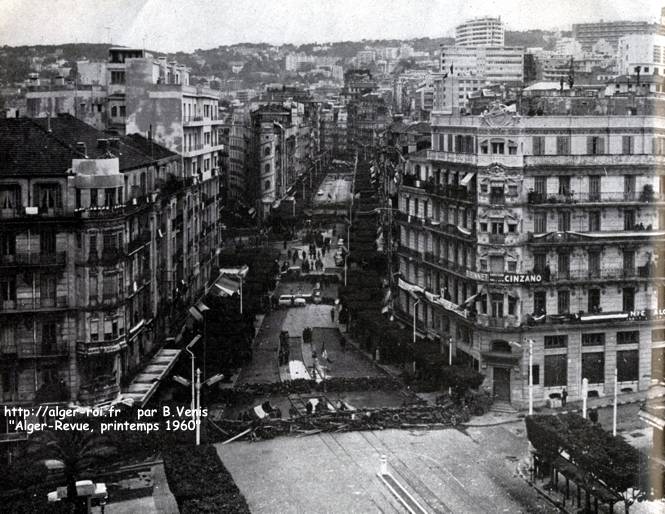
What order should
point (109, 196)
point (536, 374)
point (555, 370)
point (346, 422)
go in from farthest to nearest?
1. point (555, 370)
2. point (536, 374)
3. point (346, 422)
4. point (109, 196)

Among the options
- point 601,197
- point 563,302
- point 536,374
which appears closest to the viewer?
point 536,374

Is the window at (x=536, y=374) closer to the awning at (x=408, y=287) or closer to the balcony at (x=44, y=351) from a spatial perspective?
the awning at (x=408, y=287)

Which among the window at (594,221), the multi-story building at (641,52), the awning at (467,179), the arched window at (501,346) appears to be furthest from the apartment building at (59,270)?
the multi-story building at (641,52)

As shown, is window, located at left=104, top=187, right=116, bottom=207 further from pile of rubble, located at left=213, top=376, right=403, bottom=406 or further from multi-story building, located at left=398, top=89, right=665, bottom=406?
multi-story building, located at left=398, top=89, right=665, bottom=406

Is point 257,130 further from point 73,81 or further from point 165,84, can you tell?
point 165,84

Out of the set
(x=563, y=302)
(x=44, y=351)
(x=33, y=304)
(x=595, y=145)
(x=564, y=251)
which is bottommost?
(x=44, y=351)

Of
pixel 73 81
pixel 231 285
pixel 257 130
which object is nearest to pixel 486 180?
pixel 231 285

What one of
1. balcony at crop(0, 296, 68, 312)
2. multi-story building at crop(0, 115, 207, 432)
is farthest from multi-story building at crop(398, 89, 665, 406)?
balcony at crop(0, 296, 68, 312)

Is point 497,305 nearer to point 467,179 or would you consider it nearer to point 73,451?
point 467,179

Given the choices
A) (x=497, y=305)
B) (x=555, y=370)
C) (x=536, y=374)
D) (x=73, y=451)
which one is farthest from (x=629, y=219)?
(x=73, y=451)
